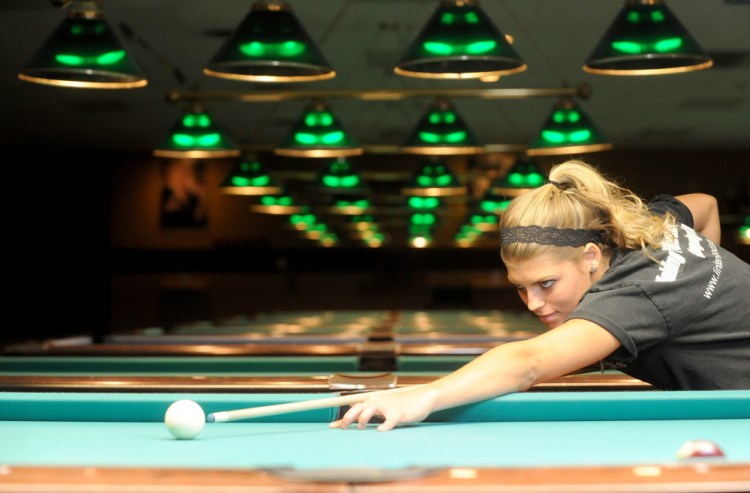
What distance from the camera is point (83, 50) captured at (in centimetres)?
448

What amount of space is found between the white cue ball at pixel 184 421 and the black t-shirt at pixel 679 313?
93 cm

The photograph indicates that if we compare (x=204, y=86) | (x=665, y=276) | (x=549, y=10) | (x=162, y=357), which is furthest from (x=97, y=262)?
A: (x=665, y=276)

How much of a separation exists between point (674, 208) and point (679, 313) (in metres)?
0.88

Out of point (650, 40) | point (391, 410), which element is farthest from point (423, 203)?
point (391, 410)

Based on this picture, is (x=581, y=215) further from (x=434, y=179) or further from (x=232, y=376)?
(x=434, y=179)

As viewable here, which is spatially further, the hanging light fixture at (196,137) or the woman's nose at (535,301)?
the hanging light fixture at (196,137)

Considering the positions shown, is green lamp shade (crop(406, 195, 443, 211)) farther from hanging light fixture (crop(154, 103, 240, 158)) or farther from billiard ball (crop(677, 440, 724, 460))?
billiard ball (crop(677, 440, 724, 460))

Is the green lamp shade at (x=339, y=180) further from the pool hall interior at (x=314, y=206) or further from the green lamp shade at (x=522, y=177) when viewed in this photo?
the green lamp shade at (x=522, y=177)

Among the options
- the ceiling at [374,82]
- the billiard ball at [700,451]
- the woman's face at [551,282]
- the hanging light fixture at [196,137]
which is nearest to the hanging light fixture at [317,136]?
the hanging light fixture at [196,137]

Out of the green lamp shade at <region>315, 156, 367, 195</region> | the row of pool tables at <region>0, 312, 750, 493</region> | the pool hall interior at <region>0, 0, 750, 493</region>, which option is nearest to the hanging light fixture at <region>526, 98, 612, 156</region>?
the pool hall interior at <region>0, 0, 750, 493</region>

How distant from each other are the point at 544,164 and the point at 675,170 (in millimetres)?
1918

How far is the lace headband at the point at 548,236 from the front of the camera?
283cm

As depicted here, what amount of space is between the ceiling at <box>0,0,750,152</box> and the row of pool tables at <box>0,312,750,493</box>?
3.70m

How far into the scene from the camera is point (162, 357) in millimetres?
5109
